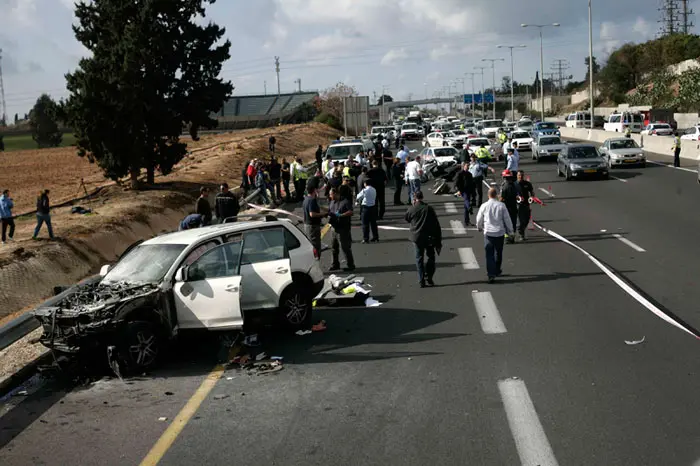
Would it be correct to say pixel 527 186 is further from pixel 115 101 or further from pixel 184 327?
pixel 115 101

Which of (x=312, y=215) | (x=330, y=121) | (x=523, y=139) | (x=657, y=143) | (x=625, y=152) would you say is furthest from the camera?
(x=330, y=121)

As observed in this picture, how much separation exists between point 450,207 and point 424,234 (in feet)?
46.4

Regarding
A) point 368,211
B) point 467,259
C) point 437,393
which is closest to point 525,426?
point 437,393

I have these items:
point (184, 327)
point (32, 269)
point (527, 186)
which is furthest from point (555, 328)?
point (32, 269)

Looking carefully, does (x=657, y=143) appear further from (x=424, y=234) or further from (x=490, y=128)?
(x=424, y=234)

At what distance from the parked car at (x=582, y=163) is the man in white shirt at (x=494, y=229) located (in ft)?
70.0

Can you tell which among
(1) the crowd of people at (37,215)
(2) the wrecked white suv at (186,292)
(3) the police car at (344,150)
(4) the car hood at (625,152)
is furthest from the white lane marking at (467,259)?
(4) the car hood at (625,152)

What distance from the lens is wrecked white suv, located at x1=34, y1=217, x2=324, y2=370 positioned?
33.4 ft

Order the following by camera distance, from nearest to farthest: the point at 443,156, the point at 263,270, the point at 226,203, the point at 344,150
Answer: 1. the point at 263,270
2. the point at 226,203
3. the point at 344,150
4. the point at 443,156

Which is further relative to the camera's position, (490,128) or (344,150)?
(490,128)

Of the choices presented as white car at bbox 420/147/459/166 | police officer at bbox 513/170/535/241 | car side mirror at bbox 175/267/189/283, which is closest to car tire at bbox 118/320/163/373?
car side mirror at bbox 175/267/189/283

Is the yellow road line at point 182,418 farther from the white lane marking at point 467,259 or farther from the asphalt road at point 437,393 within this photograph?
the white lane marking at point 467,259

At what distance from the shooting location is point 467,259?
1800 centimetres

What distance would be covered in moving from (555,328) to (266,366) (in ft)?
13.3
